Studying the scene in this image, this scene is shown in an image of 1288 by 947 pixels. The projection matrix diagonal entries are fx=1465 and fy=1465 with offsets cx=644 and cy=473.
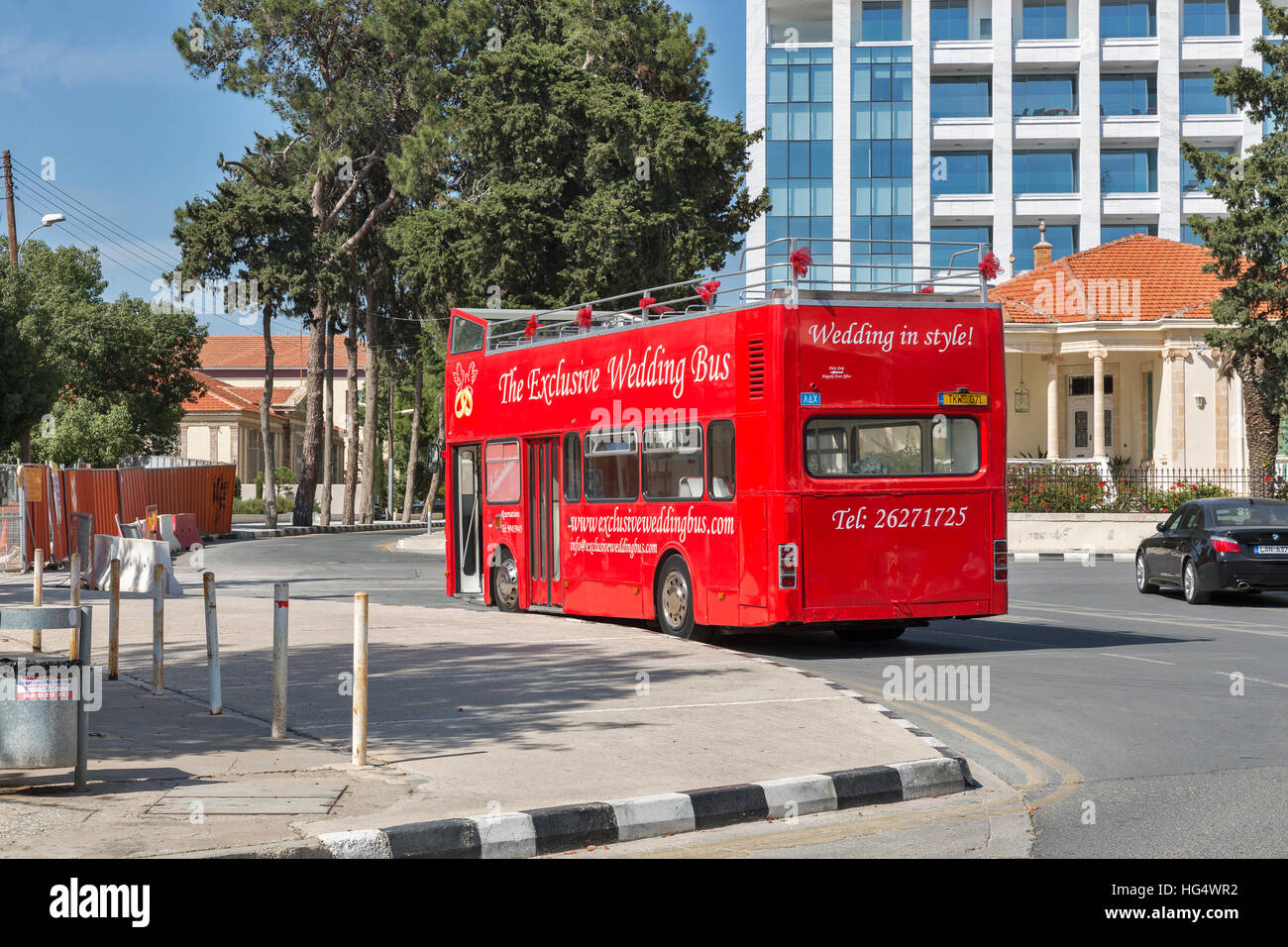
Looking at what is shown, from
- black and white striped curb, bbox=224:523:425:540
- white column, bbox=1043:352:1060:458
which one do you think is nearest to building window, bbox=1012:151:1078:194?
white column, bbox=1043:352:1060:458

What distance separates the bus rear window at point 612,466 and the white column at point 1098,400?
29.1 meters

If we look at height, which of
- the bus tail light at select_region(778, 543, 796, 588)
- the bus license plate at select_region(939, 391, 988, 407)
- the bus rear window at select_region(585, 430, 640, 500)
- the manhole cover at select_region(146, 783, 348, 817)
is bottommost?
the manhole cover at select_region(146, 783, 348, 817)

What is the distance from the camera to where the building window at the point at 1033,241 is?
69213 millimetres

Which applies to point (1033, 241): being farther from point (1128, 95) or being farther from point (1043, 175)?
point (1128, 95)

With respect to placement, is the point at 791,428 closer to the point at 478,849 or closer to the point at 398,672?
the point at 398,672

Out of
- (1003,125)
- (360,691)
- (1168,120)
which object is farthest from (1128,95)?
(360,691)

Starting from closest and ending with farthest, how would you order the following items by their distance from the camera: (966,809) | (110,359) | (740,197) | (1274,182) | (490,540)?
1. (966,809)
2. (490,540)
3. (1274,182)
4. (740,197)
5. (110,359)

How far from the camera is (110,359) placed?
210 ft

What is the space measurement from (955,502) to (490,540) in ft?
25.0

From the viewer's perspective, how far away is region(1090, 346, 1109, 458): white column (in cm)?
4316

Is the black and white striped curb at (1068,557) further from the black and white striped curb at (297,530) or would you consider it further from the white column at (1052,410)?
the black and white striped curb at (297,530)

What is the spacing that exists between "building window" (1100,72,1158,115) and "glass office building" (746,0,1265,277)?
0.23 ft

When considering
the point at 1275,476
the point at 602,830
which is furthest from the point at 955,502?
the point at 1275,476

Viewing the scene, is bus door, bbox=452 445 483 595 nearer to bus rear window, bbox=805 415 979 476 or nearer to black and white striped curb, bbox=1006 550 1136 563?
bus rear window, bbox=805 415 979 476
